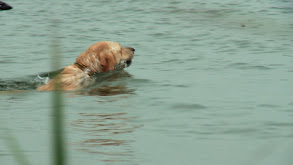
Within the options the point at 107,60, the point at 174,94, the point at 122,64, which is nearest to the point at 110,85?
the point at 107,60

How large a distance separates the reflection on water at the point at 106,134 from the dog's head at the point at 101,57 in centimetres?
254

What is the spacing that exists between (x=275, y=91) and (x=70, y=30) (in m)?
8.51

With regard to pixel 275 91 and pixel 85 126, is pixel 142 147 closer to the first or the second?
pixel 85 126

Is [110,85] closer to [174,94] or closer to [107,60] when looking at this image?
[107,60]

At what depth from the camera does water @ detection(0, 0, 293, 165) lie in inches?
74.6

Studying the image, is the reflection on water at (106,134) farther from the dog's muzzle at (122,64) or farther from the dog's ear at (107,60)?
the dog's muzzle at (122,64)

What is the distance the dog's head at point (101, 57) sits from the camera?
7992mm

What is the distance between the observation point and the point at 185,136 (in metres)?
4.38

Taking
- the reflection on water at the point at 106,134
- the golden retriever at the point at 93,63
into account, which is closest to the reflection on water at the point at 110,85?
the golden retriever at the point at 93,63

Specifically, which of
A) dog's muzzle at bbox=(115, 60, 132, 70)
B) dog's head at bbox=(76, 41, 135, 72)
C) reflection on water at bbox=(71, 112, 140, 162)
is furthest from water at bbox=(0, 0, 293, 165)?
dog's head at bbox=(76, 41, 135, 72)

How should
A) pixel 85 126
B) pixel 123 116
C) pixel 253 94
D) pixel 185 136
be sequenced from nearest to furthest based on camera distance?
pixel 185 136 → pixel 85 126 → pixel 123 116 → pixel 253 94

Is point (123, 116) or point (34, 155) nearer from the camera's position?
point (34, 155)

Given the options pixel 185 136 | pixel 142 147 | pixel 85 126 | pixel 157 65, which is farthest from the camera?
pixel 157 65

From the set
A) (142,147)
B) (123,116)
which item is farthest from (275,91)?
(142,147)
